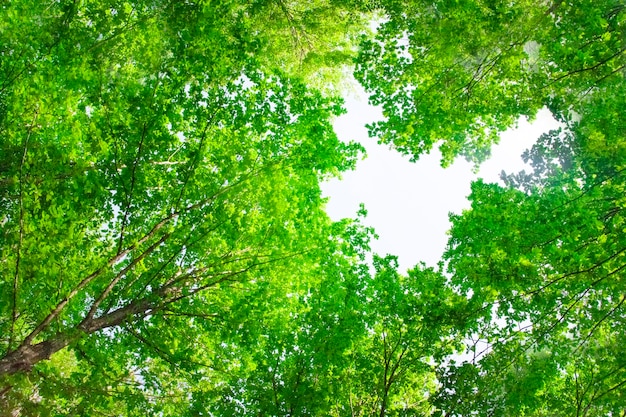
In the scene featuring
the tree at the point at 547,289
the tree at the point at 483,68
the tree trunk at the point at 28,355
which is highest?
the tree at the point at 483,68

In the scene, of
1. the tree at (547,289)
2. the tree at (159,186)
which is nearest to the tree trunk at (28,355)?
the tree at (159,186)

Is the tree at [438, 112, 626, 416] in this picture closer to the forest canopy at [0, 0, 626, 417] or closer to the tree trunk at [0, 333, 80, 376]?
the forest canopy at [0, 0, 626, 417]

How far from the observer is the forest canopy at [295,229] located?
206 inches

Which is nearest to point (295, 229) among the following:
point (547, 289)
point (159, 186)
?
point (159, 186)

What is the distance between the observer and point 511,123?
6.86 metres

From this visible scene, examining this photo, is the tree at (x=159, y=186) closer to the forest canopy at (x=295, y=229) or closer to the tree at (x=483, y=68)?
the forest canopy at (x=295, y=229)

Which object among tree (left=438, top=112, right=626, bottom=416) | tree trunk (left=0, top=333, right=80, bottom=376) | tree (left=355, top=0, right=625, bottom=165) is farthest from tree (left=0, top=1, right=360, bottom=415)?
tree (left=438, top=112, right=626, bottom=416)

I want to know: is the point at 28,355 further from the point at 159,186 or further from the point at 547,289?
the point at 547,289

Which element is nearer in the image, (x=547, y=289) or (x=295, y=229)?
(x=547, y=289)

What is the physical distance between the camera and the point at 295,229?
7.22 meters

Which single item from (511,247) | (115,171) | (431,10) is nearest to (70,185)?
(115,171)

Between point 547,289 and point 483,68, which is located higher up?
point 483,68

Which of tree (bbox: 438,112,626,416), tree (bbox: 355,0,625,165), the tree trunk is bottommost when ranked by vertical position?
the tree trunk

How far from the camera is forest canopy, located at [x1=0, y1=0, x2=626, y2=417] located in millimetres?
5223
